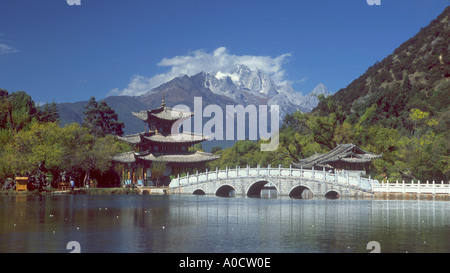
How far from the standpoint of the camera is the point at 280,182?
44.1m

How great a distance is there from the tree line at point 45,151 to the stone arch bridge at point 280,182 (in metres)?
9.39

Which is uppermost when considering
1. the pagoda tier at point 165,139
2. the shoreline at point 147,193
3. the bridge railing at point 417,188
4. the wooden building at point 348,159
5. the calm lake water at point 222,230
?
the pagoda tier at point 165,139

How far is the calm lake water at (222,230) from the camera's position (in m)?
15.8

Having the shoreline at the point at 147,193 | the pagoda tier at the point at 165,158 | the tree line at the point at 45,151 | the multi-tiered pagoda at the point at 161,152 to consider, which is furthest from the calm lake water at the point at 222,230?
the multi-tiered pagoda at the point at 161,152

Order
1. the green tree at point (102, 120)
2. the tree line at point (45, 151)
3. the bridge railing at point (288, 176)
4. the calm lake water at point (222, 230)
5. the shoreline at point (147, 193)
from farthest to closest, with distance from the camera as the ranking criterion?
the green tree at point (102, 120)
the tree line at point (45, 151)
the bridge railing at point (288, 176)
the shoreline at point (147, 193)
the calm lake water at point (222, 230)

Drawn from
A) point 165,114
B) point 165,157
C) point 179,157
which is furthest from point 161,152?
point 165,114

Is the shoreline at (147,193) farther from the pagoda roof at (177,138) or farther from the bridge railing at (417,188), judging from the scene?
the pagoda roof at (177,138)

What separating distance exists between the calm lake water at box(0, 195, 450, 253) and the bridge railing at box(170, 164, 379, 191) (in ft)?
41.3

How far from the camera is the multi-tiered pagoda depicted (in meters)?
55.6

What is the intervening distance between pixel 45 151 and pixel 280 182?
1986 centimetres

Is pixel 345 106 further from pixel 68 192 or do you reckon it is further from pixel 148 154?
pixel 68 192

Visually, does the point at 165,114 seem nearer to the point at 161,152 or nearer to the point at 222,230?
the point at 161,152

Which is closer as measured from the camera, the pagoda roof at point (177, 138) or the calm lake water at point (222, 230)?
the calm lake water at point (222, 230)

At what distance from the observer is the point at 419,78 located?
313 feet
